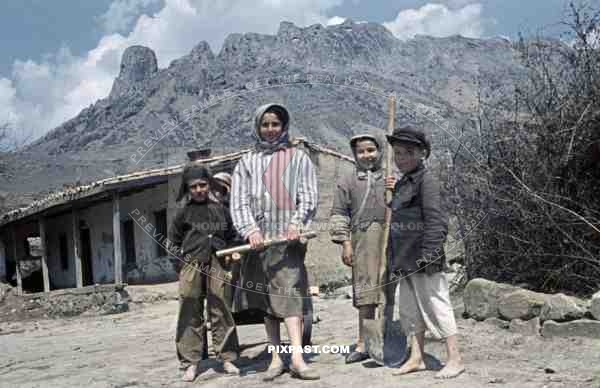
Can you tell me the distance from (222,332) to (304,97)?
3.12 meters

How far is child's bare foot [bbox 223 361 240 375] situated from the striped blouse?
987 mm

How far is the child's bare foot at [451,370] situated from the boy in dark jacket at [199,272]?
1431 mm

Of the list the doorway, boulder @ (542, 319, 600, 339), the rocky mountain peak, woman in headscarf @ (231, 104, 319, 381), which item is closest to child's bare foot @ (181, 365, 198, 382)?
woman in headscarf @ (231, 104, 319, 381)

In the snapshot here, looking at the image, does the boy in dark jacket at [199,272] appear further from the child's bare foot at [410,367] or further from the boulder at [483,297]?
the boulder at [483,297]

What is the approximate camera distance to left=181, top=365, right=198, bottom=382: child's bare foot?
397 centimetres

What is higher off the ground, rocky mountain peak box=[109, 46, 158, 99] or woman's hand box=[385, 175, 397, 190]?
rocky mountain peak box=[109, 46, 158, 99]

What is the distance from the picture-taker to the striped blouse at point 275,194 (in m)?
3.88

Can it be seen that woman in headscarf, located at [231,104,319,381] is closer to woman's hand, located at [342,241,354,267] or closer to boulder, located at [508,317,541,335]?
woman's hand, located at [342,241,354,267]

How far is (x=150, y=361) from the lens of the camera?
4.94m

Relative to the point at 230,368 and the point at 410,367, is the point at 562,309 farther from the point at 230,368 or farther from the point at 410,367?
the point at 230,368

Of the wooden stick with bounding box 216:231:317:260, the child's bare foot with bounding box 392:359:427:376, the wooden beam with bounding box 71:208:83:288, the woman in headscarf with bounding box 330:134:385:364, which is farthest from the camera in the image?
the wooden beam with bounding box 71:208:83:288

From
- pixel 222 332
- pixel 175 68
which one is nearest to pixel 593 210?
pixel 222 332

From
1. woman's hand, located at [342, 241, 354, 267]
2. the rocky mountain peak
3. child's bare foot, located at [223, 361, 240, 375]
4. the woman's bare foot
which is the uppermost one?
the rocky mountain peak

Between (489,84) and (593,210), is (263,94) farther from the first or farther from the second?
(593,210)
